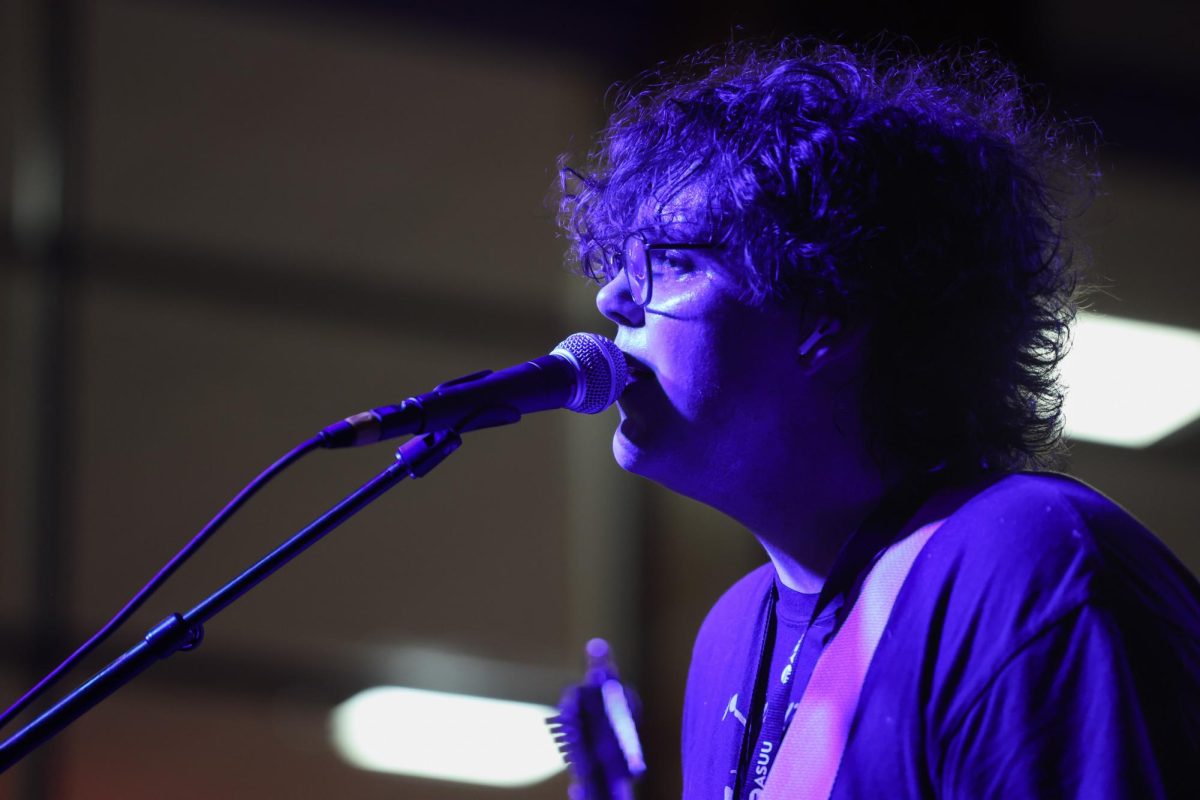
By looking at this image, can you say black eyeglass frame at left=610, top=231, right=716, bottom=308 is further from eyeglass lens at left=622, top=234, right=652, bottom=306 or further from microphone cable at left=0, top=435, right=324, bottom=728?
microphone cable at left=0, top=435, right=324, bottom=728

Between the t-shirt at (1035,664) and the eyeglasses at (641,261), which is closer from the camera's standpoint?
the t-shirt at (1035,664)

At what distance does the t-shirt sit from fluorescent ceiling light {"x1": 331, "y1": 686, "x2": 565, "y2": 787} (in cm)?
283

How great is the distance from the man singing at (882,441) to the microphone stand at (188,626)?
1.31ft

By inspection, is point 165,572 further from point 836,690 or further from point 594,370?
point 836,690

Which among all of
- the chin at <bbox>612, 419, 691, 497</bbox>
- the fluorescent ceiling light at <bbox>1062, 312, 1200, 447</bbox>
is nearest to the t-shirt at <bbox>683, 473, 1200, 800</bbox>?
the chin at <bbox>612, 419, 691, 497</bbox>

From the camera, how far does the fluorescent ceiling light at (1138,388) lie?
434cm

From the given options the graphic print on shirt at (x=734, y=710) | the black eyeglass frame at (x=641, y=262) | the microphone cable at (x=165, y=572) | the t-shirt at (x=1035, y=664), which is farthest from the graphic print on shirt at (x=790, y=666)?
the microphone cable at (x=165, y=572)

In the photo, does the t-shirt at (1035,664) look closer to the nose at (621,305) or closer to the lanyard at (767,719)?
the lanyard at (767,719)

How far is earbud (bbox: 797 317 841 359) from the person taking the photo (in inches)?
71.6

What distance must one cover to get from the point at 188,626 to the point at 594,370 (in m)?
0.54

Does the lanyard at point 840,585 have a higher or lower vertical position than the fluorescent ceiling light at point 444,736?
higher

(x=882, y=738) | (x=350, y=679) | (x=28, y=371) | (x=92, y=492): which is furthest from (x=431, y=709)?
(x=882, y=738)

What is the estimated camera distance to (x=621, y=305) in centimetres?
185

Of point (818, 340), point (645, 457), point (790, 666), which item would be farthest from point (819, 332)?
point (790, 666)
